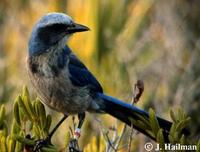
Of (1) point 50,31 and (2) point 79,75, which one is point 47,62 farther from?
(2) point 79,75

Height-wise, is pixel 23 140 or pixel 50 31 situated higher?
pixel 50 31

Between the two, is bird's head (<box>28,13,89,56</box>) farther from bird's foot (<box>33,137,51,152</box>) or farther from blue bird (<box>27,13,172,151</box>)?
bird's foot (<box>33,137,51,152</box>)

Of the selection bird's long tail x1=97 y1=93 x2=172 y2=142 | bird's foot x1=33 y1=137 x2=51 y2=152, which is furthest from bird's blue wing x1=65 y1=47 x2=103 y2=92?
bird's foot x1=33 y1=137 x2=51 y2=152

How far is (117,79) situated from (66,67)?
1933 millimetres

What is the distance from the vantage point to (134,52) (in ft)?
27.5

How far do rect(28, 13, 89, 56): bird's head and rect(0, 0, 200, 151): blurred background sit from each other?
5.41ft

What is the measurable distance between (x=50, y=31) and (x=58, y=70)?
1.00ft

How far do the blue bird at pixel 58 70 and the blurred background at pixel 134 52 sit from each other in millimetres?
1201

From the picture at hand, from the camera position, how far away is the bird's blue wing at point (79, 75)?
5.18 meters

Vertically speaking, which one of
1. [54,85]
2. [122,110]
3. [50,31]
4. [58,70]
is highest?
[50,31]

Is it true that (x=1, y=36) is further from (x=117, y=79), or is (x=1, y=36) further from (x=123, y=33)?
(x=117, y=79)

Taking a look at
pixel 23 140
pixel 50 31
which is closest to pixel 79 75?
pixel 50 31

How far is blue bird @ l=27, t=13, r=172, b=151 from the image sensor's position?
4852 millimetres

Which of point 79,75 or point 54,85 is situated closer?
point 54,85
